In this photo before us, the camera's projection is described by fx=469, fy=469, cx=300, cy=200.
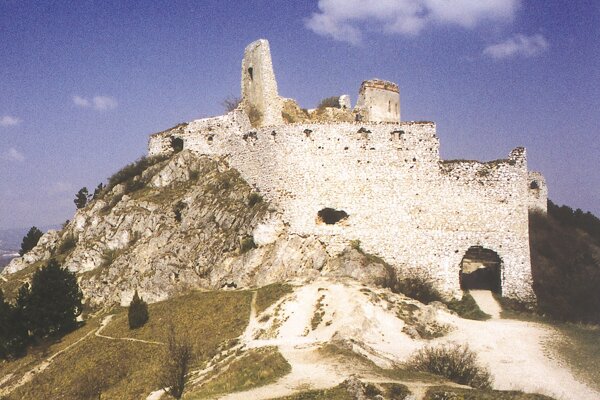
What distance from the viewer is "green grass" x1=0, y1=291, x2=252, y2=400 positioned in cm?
2156

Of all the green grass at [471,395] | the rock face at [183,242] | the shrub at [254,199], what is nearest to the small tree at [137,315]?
the rock face at [183,242]

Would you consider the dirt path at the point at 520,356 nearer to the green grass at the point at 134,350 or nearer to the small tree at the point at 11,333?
the green grass at the point at 134,350

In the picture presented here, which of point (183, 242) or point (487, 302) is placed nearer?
point (487, 302)

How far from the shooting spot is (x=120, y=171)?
4269 centimetres

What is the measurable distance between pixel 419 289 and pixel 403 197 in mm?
6024

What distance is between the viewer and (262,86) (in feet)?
126

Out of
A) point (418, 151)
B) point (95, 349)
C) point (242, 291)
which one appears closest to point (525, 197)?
point (418, 151)

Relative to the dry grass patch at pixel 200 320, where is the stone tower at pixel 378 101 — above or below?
above

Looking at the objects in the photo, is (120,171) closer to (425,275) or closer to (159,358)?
(159,358)

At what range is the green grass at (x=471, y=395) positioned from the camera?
516 inches

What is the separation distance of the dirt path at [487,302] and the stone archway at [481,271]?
772mm

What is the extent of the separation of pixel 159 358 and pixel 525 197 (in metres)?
24.1

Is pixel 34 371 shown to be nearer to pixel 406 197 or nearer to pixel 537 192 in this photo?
pixel 406 197

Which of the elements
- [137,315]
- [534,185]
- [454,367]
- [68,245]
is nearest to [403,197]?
[454,367]
